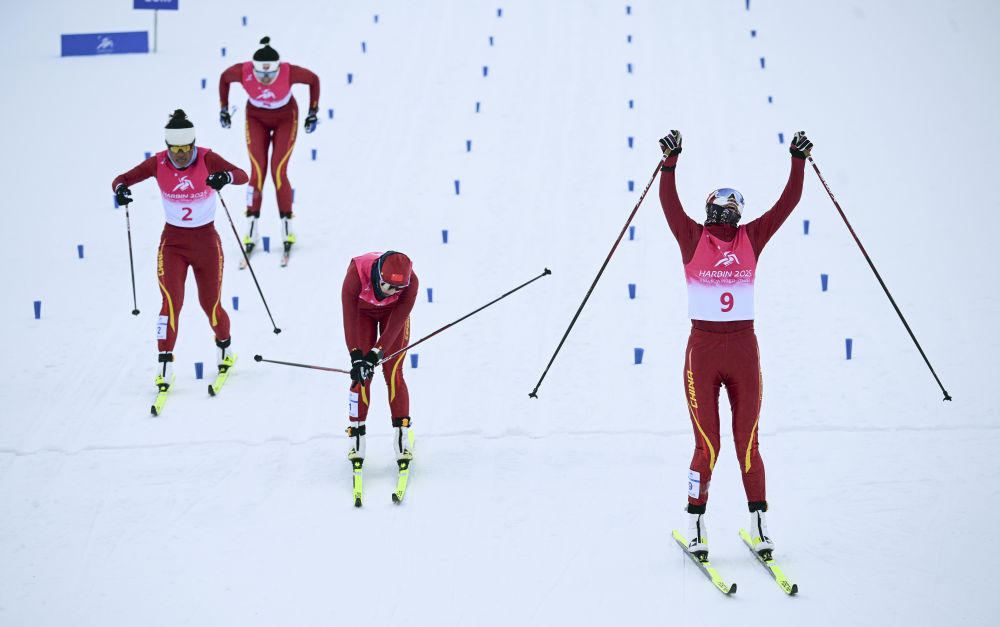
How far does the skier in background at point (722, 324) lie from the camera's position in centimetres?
435

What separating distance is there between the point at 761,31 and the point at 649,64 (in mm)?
1739

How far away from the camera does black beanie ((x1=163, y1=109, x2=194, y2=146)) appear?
5973 mm

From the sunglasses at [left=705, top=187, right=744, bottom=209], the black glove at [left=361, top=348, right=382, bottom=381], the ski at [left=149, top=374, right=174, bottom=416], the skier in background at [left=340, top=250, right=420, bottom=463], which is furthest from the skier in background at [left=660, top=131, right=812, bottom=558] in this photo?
the ski at [left=149, top=374, right=174, bottom=416]

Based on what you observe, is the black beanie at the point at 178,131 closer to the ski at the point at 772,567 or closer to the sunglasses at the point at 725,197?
the sunglasses at the point at 725,197

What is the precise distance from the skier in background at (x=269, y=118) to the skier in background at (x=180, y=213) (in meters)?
1.80

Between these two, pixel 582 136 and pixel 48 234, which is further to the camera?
pixel 582 136

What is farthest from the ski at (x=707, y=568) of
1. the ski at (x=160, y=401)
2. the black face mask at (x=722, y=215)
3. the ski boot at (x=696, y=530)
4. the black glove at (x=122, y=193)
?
the black glove at (x=122, y=193)

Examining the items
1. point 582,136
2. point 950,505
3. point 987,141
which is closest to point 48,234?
point 582,136

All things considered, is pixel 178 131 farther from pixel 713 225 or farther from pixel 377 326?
pixel 713 225

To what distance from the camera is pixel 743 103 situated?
10531 mm

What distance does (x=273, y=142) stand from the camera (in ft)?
26.2

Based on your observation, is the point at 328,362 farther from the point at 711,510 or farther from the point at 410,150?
the point at 410,150

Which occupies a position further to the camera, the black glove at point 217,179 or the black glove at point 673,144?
the black glove at point 217,179

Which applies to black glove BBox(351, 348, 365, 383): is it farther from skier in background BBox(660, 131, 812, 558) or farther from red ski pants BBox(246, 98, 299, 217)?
red ski pants BBox(246, 98, 299, 217)
